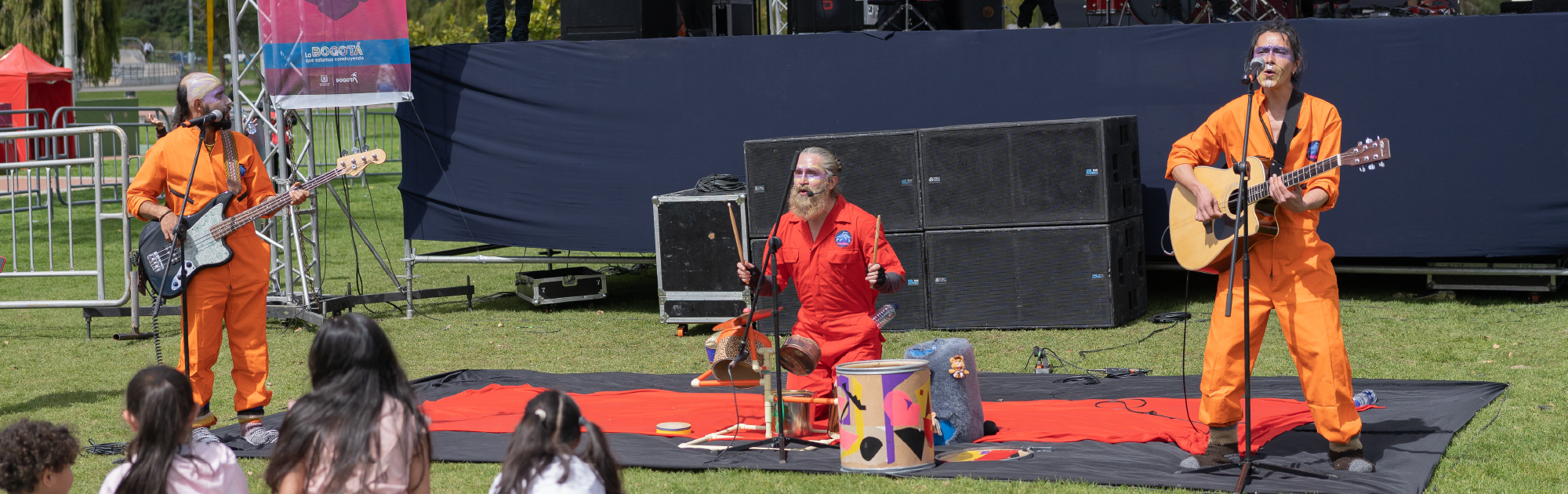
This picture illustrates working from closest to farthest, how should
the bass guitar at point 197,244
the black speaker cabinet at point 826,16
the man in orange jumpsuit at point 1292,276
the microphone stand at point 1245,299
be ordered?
the microphone stand at point 1245,299, the man in orange jumpsuit at point 1292,276, the bass guitar at point 197,244, the black speaker cabinet at point 826,16

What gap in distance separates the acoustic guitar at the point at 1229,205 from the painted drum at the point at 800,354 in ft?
5.01

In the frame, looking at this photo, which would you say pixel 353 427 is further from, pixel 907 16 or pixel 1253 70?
pixel 907 16

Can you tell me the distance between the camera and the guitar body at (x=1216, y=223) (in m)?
4.51

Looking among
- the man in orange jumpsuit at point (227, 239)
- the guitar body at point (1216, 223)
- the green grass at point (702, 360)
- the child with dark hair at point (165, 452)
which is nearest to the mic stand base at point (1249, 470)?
the green grass at point (702, 360)

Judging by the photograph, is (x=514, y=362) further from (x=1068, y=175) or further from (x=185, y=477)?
(x=185, y=477)

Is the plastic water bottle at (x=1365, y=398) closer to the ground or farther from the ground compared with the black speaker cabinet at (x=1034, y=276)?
closer to the ground

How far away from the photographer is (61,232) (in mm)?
15953

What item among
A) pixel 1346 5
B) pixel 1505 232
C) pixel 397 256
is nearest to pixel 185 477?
pixel 1505 232

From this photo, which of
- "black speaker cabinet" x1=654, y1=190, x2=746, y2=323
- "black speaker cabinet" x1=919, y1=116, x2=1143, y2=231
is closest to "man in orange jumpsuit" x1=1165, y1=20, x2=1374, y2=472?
"black speaker cabinet" x1=919, y1=116, x2=1143, y2=231

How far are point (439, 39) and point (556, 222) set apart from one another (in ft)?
60.8

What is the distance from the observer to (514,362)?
8.19 meters

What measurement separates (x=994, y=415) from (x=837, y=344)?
3.33 ft

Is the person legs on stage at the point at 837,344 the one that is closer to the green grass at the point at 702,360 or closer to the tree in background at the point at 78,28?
the green grass at the point at 702,360

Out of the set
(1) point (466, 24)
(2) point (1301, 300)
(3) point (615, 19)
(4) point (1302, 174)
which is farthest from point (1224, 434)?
(1) point (466, 24)
